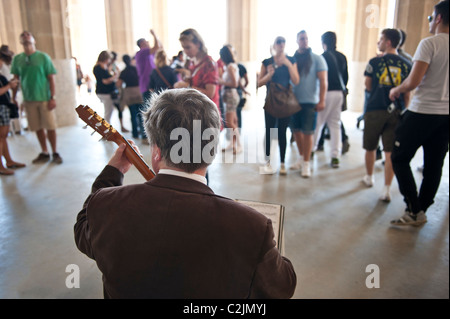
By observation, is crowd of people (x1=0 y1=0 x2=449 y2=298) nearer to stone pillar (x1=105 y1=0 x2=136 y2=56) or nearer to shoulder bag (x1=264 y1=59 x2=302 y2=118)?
shoulder bag (x1=264 y1=59 x2=302 y2=118)

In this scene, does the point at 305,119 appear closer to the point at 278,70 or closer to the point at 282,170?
the point at 282,170

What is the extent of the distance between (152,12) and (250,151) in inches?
435

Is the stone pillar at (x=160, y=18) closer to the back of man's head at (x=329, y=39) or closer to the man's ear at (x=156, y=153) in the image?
the back of man's head at (x=329, y=39)

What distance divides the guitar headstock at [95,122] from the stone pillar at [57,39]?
564 centimetres

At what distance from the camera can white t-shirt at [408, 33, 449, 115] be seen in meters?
2.68

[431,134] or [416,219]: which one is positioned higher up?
[431,134]

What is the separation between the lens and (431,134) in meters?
3.01

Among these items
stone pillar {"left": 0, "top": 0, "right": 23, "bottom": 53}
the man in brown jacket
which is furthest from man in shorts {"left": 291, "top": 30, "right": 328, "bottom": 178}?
stone pillar {"left": 0, "top": 0, "right": 23, "bottom": 53}

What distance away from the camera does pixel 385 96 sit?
146 inches

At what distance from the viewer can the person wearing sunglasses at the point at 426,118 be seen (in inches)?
106

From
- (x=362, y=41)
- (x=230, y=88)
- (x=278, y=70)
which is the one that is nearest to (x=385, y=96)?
(x=278, y=70)

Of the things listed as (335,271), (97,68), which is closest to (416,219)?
(335,271)
